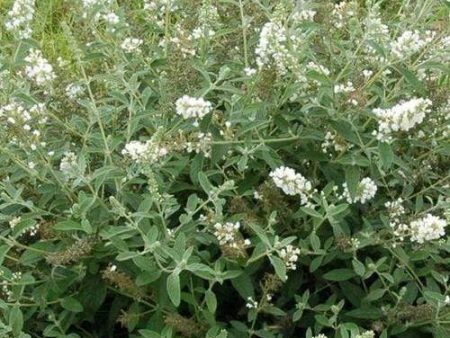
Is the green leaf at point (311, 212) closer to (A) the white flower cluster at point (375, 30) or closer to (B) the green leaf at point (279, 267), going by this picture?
(B) the green leaf at point (279, 267)

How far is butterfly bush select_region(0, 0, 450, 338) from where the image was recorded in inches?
85.3

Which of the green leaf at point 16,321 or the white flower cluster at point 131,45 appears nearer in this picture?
the green leaf at point 16,321

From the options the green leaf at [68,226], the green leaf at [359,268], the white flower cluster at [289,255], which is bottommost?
the green leaf at [359,268]

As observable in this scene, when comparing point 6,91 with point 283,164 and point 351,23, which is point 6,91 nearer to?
point 283,164

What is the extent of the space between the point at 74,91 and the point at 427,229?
3.89ft

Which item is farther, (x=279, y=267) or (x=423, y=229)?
(x=423, y=229)

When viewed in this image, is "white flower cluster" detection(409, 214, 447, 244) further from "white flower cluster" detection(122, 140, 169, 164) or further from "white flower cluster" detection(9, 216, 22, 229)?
"white flower cluster" detection(9, 216, 22, 229)

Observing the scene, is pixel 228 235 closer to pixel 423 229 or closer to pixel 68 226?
pixel 68 226

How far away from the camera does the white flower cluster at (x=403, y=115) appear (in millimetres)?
2010

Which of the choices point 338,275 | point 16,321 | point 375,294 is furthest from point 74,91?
point 375,294

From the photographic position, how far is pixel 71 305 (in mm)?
2240

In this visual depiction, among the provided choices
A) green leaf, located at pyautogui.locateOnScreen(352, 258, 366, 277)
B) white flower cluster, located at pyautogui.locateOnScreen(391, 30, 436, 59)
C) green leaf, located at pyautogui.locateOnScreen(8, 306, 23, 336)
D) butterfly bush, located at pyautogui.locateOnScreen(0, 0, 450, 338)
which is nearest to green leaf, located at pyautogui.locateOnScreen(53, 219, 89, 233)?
butterfly bush, located at pyautogui.locateOnScreen(0, 0, 450, 338)

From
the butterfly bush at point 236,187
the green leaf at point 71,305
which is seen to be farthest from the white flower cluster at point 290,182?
the green leaf at point 71,305

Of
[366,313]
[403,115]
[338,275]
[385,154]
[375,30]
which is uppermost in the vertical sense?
[375,30]
